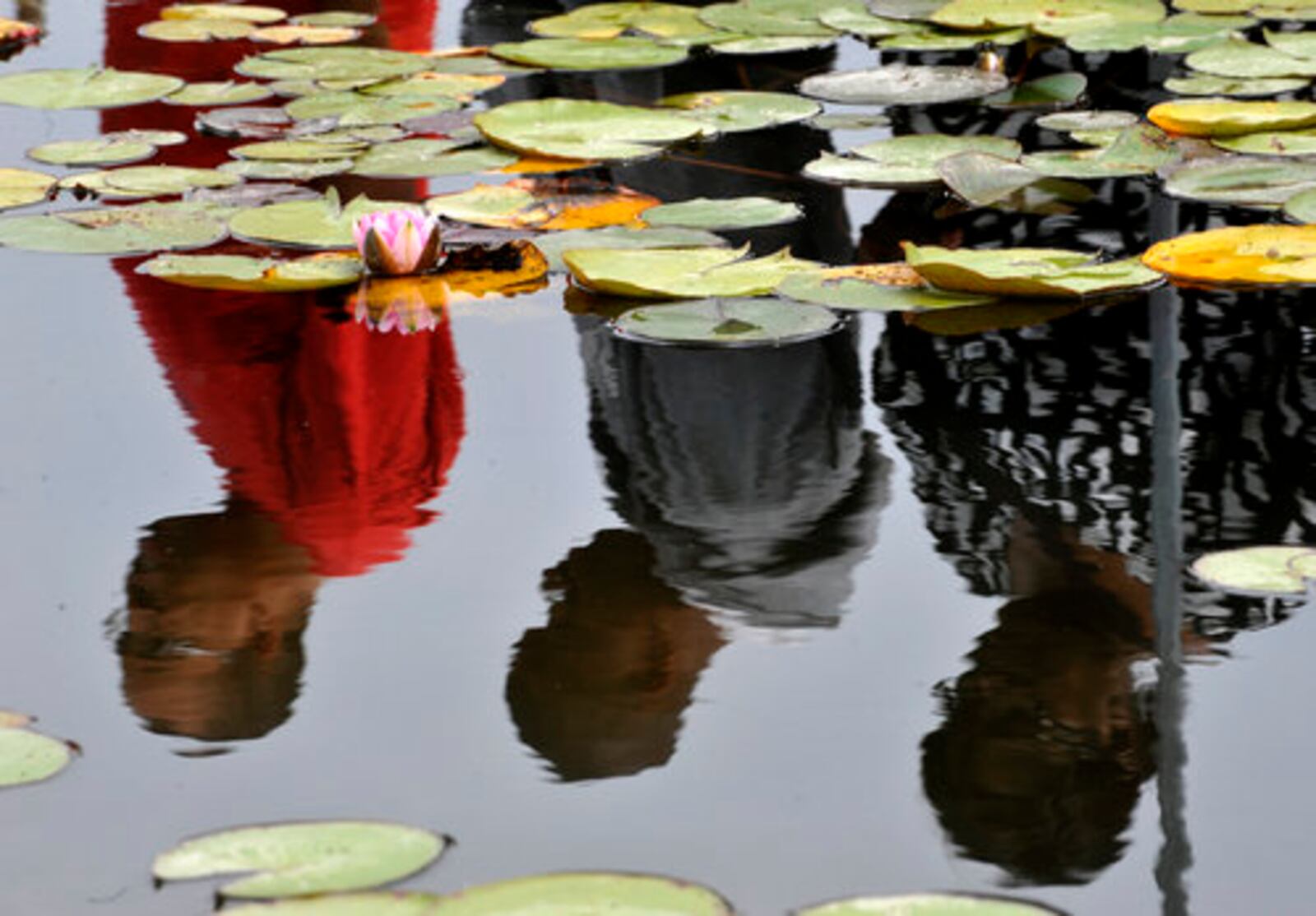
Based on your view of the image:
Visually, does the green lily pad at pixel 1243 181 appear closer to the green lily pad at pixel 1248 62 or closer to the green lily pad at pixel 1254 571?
the green lily pad at pixel 1248 62

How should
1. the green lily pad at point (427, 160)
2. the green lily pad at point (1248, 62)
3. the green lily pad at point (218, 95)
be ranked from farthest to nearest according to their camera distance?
the green lily pad at point (218, 95), the green lily pad at point (1248, 62), the green lily pad at point (427, 160)

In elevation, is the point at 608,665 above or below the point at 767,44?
below

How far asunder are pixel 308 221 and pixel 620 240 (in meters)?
0.36

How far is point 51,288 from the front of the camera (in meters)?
2.25

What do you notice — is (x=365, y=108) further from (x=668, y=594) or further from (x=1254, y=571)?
(x=1254, y=571)

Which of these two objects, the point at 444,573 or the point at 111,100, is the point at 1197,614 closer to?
the point at 444,573

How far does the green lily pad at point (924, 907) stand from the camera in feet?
3.33

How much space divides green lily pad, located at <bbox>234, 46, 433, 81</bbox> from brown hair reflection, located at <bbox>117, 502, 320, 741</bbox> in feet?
5.49

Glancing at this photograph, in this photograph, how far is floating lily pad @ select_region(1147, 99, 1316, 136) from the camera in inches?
102

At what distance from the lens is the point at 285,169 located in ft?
8.64

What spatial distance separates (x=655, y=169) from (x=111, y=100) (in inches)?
36.6

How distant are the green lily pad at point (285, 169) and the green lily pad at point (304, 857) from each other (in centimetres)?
158

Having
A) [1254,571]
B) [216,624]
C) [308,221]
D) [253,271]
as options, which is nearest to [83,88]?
[308,221]

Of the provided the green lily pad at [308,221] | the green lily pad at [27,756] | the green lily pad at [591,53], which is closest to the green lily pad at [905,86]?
the green lily pad at [591,53]
